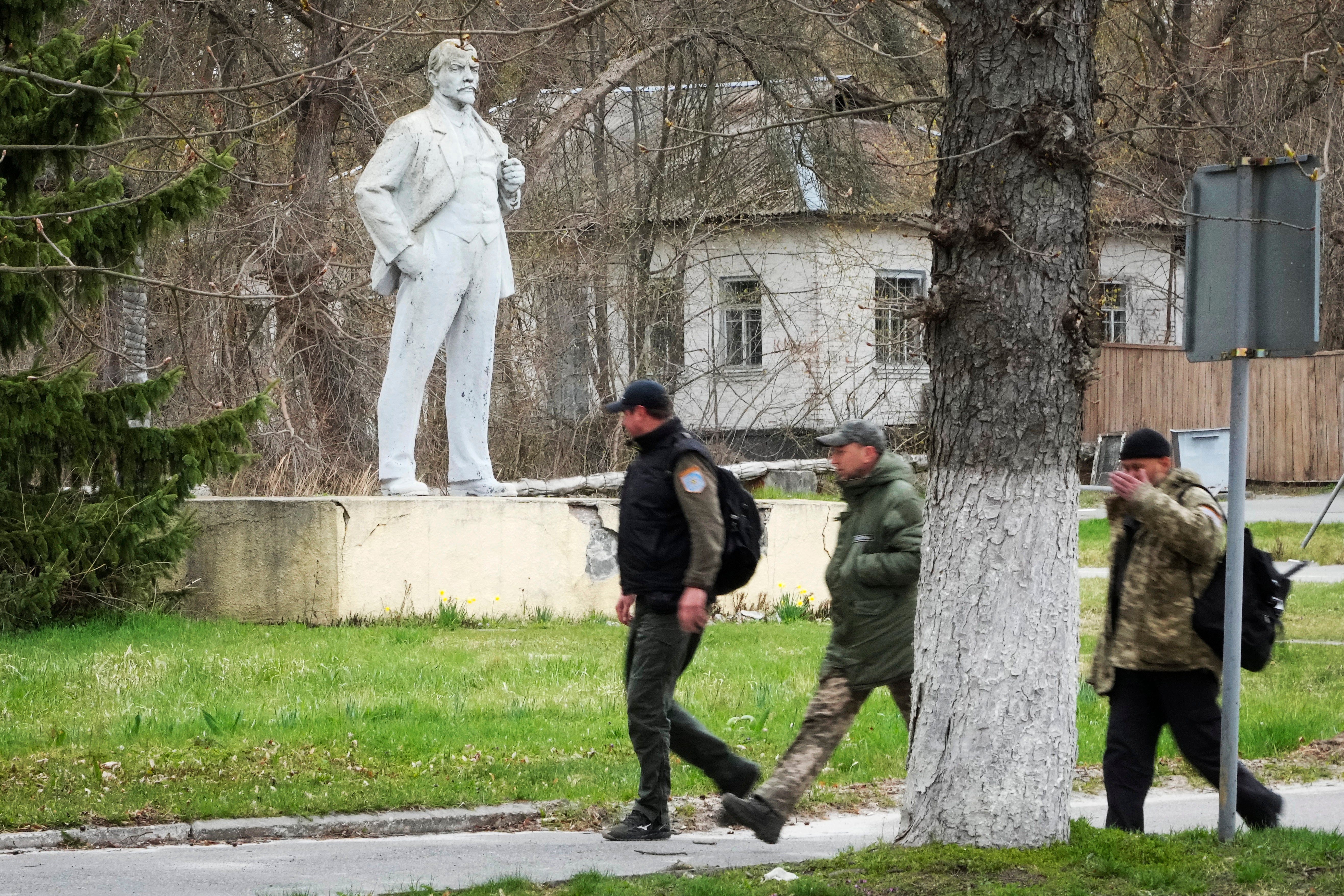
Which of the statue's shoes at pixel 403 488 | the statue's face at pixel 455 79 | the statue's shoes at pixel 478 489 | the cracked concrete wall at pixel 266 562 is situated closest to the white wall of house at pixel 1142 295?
the statue's shoes at pixel 478 489

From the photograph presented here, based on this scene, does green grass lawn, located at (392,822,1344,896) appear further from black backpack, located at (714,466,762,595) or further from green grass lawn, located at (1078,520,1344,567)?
green grass lawn, located at (1078,520,1344,567)

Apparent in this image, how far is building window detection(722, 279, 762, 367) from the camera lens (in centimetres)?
2942

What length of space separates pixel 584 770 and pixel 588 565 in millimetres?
6200

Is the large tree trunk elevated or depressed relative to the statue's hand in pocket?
depressed

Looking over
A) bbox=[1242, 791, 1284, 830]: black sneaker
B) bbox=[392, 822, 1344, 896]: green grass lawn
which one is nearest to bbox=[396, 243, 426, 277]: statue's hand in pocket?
bbox=[392, 822, 1344, 896]: green grass lawn

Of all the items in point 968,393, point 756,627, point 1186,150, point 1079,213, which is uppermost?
point 1186,150

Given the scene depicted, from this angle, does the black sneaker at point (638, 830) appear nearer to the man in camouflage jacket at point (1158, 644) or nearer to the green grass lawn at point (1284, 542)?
the man in camouflage jacket at point (1158, 644)

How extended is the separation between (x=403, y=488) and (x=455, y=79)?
131 inches

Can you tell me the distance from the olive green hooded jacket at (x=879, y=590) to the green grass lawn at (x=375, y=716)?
1.38m

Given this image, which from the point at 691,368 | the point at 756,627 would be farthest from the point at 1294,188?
the point at 691,368

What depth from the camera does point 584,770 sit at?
7.75m

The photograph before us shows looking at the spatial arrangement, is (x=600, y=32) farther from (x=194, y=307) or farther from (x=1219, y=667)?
(x=1219, y=667)

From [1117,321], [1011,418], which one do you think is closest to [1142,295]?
[1117,321]

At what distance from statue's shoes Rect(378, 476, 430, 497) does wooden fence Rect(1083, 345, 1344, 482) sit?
19.4 metres
